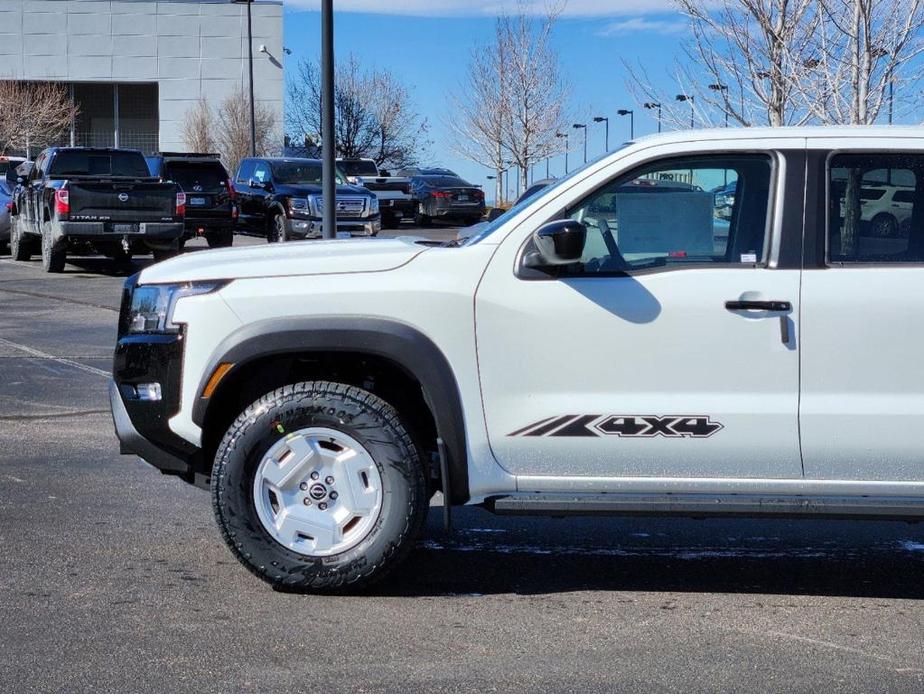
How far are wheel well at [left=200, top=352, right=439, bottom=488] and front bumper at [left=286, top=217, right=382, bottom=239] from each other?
19139 millimetres

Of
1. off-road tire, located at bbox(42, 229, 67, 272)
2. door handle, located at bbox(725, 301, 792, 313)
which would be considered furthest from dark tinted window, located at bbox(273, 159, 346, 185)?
door handle, located at bbox(725, 301, 792, 313)

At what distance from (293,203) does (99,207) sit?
5304 mm

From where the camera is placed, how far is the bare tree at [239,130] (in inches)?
2336

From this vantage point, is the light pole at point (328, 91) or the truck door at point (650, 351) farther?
the light pole at point (328, 91)

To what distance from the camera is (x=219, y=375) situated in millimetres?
5480

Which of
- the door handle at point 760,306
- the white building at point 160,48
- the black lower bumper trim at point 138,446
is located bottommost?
the black lower bumper trim at point 138,446

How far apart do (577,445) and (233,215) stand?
896 inches

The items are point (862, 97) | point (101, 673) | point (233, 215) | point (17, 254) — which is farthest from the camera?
point (233, 215)

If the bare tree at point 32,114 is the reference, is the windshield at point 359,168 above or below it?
below

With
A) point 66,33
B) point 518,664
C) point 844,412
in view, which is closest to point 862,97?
point 844,412

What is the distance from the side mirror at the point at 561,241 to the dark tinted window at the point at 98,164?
1819cm

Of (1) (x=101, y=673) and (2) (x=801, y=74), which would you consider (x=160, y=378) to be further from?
(2) (x=801, y=74)

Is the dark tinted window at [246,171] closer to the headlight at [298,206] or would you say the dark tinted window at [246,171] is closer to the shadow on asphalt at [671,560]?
the headlight at [298,206]

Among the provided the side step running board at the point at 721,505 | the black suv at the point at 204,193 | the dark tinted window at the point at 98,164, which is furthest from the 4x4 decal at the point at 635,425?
the black suv at the point at 204,193
